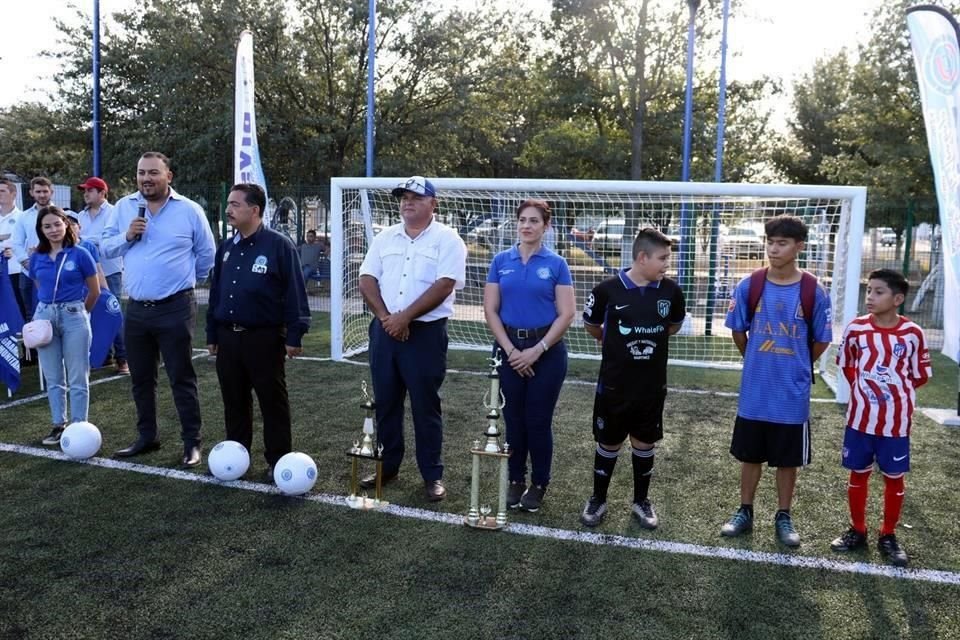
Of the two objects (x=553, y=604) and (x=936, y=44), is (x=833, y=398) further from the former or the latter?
(x=553, y=604)

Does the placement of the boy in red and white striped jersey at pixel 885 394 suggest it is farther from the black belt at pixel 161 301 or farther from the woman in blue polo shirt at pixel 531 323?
the black belt at pixel 161 301

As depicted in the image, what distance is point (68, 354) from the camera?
5.55m

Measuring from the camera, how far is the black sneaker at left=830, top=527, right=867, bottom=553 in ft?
13.3

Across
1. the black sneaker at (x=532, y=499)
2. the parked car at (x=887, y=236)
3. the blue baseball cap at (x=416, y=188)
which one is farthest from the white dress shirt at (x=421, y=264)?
the parked car at (x=887, y=236)

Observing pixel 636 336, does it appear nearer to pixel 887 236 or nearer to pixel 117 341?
pixel 117 341

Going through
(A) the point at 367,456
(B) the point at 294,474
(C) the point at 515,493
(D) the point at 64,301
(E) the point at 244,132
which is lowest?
(C) the point at 515,493

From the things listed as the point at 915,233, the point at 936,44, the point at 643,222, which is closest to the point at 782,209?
the point at 643,222

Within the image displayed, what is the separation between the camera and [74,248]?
5.61 m

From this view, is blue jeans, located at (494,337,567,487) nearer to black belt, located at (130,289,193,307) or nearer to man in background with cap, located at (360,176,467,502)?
man in background with cap, located at (360,176,467,502)

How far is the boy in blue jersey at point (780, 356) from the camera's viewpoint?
13.0 ft

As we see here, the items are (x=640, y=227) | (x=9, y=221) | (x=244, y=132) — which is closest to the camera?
(x=9, y=221)

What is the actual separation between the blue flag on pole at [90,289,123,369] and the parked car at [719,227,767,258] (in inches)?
303

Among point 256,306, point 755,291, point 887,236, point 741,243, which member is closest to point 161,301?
point 256,306

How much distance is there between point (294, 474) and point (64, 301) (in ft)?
7.60
